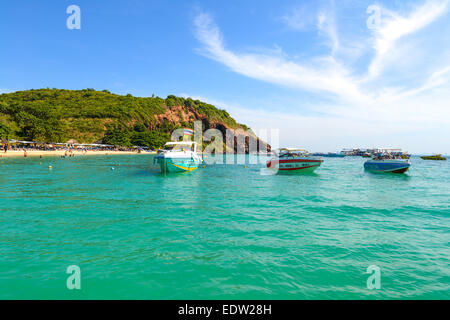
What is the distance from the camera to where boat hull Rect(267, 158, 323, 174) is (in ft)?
123

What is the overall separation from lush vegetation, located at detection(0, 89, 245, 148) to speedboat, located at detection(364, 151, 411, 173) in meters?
101

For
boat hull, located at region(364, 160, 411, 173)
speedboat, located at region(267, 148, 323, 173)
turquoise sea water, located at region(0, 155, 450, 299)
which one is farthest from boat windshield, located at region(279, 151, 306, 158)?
turquoise sea water, located at region(0, 155, 450, 299)

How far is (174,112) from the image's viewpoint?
18575 centimetres

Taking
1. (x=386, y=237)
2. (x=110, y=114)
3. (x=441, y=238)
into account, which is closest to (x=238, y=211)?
(x=386, y=237)

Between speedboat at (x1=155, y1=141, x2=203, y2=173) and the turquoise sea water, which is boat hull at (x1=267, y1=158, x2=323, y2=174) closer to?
speedboat at (x1=155, y1=141, x2=203, y2=173)

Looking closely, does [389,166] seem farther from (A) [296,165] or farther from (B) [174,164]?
(B) [174,164]

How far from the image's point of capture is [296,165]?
38031mm

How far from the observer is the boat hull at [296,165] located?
3753cm

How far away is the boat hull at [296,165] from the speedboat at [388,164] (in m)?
12.7

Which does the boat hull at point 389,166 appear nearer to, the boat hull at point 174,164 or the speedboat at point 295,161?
the speedboat at point 295,161

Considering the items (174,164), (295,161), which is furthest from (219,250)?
(295,161)

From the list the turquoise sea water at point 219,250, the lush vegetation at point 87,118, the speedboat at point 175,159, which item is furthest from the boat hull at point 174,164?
the lush vegetation at point 87,118

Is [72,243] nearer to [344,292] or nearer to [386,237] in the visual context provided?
[344,292]

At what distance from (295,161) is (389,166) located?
1720 cm
